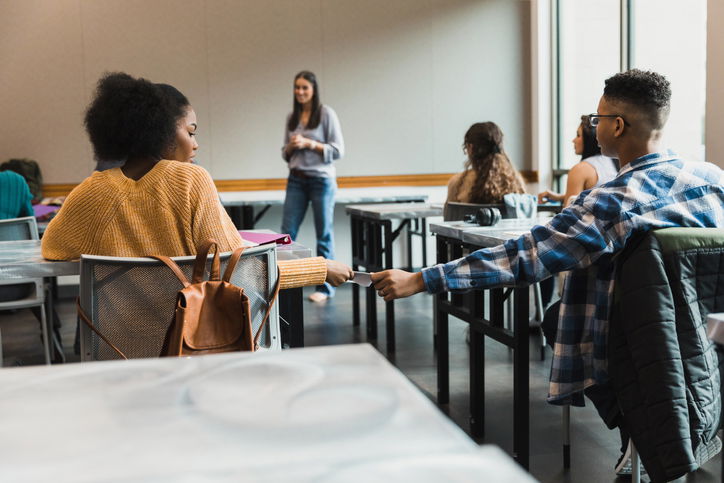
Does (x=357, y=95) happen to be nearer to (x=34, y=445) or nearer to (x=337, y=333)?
(x=337, y=333)

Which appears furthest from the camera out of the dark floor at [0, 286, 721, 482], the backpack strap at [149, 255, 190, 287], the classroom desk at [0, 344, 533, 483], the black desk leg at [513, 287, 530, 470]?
the dark floor at [0, 286, 721, 482]

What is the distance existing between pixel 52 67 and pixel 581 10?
14.3 feet

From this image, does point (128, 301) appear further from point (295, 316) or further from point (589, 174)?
point (589, 174)

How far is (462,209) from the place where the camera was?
367 cm

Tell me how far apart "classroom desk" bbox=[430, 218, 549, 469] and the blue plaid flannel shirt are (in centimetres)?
38

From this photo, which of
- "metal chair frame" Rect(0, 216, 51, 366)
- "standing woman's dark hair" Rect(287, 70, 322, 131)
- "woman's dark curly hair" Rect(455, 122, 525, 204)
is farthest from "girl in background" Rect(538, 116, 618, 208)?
"metal chair frame" Rect(0, 216, 51, 366)

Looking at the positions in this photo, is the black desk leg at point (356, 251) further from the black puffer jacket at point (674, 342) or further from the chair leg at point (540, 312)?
the black puffer jacket at point (674, 342)

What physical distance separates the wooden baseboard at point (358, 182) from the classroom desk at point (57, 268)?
4057mm

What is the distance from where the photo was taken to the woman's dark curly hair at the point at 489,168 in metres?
3.82

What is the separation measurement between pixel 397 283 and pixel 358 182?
4.95m

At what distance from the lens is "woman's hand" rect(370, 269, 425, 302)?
194 cm

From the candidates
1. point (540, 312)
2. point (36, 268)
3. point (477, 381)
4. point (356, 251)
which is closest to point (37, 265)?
point (36, 268)

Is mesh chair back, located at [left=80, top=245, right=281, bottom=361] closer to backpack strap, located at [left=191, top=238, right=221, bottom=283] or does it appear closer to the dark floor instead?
backpack strap, located at [left=191, top=238, right=221, bottom=283]

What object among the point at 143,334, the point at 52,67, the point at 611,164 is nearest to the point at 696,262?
the point at 143,334
